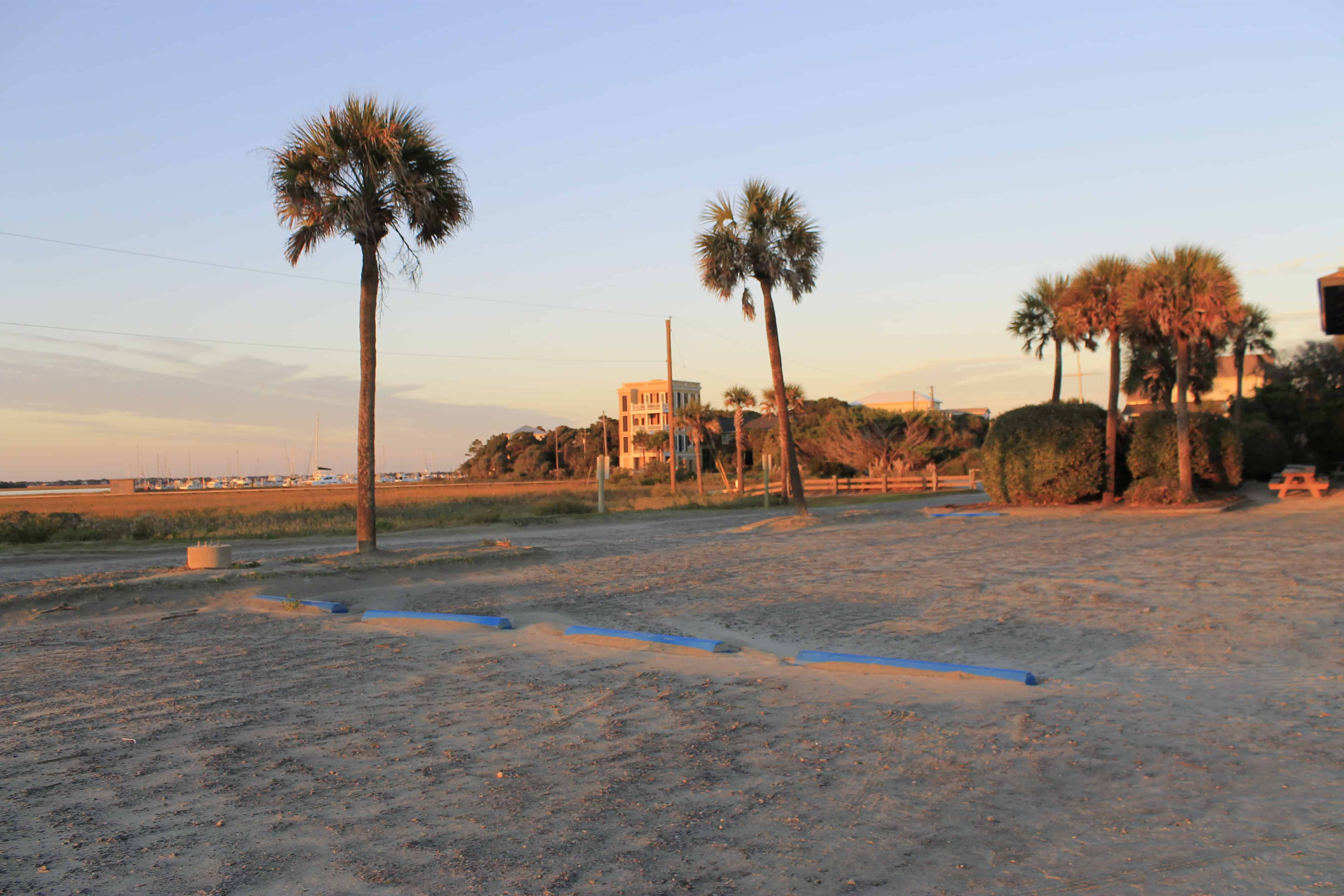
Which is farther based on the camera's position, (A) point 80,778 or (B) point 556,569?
(B) point 556,569

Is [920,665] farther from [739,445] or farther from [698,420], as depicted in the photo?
[698,420]

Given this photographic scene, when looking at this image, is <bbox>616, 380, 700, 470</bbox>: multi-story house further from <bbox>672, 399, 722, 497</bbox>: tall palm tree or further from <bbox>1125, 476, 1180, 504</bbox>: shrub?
Result: <bbox>1125, 476, 1180, 504</bbox>: shrub

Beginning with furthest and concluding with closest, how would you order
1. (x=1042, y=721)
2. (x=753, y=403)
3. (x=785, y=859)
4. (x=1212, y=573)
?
(x=753, y=403)
(x=1212, y=573)
(x=1042, y=721)
(x=785, y=859)

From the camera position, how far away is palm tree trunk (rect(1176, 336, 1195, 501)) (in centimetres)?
2562

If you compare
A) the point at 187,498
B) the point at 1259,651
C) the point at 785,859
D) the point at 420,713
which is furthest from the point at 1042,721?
the point at 187,498

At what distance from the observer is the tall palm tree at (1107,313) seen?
87.4ft

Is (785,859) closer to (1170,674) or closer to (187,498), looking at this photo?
(1170,674)

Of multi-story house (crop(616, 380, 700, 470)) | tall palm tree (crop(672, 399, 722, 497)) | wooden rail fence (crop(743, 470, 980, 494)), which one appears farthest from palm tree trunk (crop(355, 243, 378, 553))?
multi-story house (crop(616, 380, 700, 470))

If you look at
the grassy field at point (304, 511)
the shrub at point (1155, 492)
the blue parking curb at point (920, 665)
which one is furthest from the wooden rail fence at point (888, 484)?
the blue parking curb at point (920, 665)

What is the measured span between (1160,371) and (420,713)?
4190 cm

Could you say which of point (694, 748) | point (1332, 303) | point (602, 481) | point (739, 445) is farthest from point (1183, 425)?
point (739, 445)

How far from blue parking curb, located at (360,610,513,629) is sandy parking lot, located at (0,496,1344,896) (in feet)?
0.91

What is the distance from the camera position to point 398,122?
15914mm

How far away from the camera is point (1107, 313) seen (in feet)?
87.9
